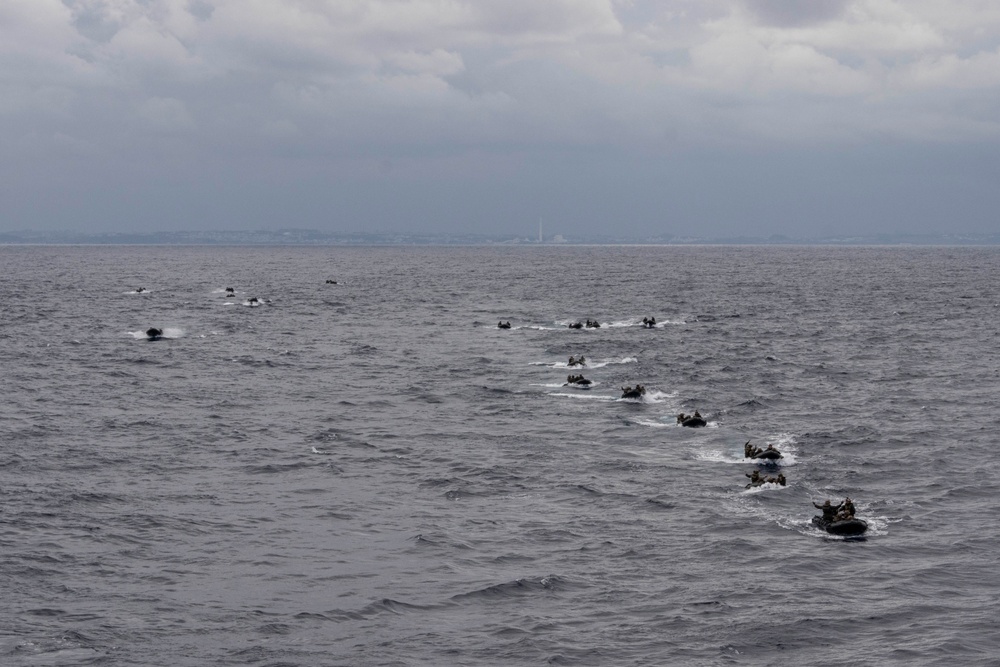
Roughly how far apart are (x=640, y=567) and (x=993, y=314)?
91.8 meters

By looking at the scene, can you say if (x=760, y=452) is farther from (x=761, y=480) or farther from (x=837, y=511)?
(x=837, y=511)

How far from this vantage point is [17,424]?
168 feet

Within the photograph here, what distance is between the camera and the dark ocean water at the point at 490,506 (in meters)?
26.7

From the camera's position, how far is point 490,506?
1480 inches

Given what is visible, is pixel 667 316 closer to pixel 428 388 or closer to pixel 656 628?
pixel 428 388

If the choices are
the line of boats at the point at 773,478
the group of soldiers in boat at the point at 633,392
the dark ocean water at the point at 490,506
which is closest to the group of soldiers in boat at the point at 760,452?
the line of boats at the point at 773,478

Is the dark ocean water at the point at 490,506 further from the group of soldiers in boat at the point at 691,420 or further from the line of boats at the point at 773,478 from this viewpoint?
the group of soldiers in boat at the point at 691,420

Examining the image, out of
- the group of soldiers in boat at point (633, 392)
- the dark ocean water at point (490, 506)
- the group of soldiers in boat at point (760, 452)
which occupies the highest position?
the group of soldiers in boat at point (633, 392)

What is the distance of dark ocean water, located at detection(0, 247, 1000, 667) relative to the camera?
87.6 ft

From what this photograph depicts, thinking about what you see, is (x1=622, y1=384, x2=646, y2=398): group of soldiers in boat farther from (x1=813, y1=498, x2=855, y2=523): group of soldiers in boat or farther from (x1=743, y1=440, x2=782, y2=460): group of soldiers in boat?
(x1=813, y1=498, x2=855, y2=523): group of soldiers in boat

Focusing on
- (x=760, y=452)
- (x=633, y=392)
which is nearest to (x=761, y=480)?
(x=760, y=452)

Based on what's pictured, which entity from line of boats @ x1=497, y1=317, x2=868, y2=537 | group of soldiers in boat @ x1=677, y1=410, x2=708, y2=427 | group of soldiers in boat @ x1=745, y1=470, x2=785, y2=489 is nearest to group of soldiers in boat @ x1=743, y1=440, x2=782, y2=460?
line of boats @ x1=497, y1=317, x2=868, y2=537

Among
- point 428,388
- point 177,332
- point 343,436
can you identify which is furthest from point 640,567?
point 177,332

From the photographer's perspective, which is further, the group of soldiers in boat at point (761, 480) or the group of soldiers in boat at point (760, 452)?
the group of soldiers in boat at point (760, 452)
